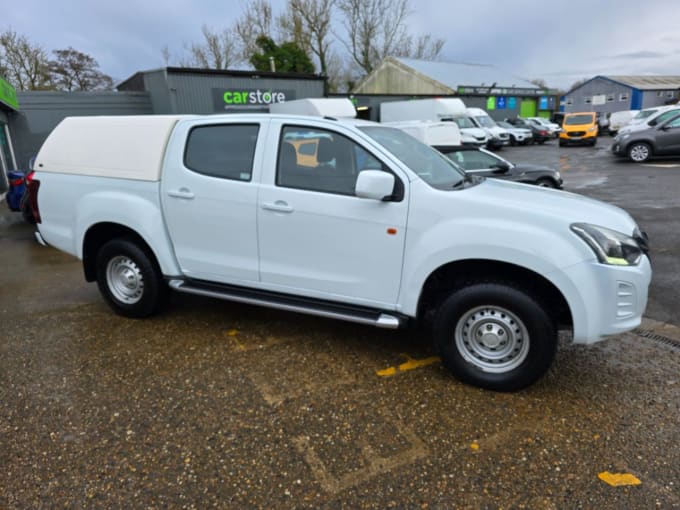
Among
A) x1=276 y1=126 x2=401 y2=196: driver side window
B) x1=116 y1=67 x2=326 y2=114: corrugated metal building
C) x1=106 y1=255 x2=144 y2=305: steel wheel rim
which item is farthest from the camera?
x1=116 y1=67 x2=326 y2=114: corrugated metal building

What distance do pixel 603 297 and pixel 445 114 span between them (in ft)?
72.3

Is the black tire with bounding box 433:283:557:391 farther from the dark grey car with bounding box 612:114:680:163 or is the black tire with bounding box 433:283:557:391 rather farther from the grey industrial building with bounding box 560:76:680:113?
the grey industrial building with bounding box 560:76:680:113

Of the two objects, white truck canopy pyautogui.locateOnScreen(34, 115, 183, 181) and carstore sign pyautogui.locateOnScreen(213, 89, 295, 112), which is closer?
white truck canopy pyautogui.locateOnScreen(34, 115, 183, 181)

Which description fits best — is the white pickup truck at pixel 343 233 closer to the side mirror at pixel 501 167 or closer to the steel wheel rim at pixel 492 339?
the steel wheel rim at pixel 492 339

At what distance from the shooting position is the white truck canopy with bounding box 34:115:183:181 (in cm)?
414

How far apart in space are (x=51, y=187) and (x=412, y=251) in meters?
3.67

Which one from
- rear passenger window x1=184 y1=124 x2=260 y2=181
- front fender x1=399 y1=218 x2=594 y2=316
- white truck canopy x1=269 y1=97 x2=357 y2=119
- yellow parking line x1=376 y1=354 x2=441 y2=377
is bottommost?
yellow parking line x1=376 y1=354 x2=441 y2=377

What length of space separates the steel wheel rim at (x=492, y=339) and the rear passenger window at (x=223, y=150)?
79.8 inches

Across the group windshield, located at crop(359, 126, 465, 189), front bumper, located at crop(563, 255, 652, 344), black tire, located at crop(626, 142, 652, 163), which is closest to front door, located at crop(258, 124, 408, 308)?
windshield, located at crop(359, 126, 465, 189)

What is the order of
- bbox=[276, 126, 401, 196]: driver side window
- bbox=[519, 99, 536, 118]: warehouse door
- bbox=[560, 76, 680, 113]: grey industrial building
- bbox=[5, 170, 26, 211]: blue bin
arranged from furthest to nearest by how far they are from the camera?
bbox=[560, 76, 680, 113]: grey industrial building < bbox=[519, 99, 536, 118]: warehouse door < bbox=[5, 170, 26, 211]: blue bin < bbox=[276, 126, 401, 196]: driver side window

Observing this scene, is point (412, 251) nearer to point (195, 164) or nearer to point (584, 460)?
point (584, 460)

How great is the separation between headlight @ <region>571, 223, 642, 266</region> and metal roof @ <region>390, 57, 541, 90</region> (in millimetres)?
38948

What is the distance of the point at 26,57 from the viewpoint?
2688 cm

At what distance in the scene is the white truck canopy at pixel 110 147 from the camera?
13.6 ft
